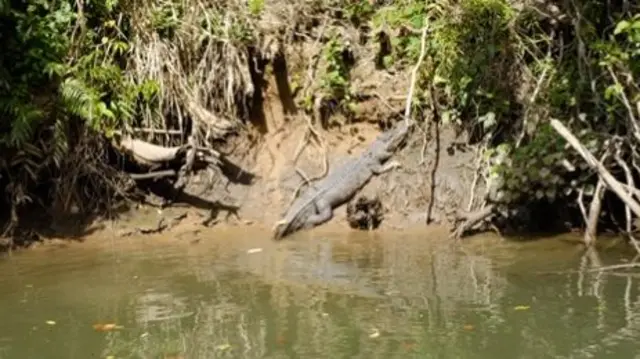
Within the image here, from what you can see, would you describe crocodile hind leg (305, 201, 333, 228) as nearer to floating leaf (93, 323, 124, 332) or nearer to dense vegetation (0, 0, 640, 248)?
dense vegetation (0, 0, 640, 248)

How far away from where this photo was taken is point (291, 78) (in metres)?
8.91

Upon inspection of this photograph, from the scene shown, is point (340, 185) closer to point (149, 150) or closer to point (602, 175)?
point (149, 150)

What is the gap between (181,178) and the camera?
27.7ft

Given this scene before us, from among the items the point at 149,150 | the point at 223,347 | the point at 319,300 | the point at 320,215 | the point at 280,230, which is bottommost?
the point at 223,347

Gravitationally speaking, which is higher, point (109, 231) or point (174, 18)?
point (174, 18)

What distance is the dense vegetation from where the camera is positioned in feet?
24.8

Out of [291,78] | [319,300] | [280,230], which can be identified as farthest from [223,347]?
[291,78]

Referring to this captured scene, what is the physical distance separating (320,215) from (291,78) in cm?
147

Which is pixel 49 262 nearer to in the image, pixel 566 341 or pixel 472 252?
pixel 472 252

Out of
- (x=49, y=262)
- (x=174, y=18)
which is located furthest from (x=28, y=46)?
(x=49, y=262)

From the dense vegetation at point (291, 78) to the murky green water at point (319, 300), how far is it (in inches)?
24.5

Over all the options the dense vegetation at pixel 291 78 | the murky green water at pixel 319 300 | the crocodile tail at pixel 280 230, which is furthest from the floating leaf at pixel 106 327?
the dense vegetation at pixel 291 78

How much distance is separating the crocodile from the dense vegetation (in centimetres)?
39

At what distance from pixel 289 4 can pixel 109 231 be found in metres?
2.59
